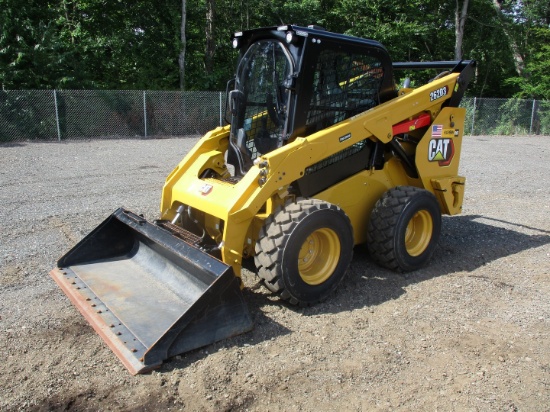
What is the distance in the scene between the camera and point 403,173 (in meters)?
5.54

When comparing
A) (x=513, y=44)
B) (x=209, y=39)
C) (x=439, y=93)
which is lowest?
(x=439, y=93)

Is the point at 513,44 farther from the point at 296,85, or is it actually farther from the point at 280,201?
the point at 280,201

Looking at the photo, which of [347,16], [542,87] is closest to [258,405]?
[347,16]

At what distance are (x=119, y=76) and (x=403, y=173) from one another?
17672mm

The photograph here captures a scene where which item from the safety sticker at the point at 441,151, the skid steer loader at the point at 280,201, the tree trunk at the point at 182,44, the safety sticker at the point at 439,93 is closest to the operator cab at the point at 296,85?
the skid steer loader at the point at 280,201

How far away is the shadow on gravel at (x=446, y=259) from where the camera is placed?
4.50m

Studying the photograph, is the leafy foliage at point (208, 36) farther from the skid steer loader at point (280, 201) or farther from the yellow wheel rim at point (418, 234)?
the yellow wheel rim at point (418, 234)

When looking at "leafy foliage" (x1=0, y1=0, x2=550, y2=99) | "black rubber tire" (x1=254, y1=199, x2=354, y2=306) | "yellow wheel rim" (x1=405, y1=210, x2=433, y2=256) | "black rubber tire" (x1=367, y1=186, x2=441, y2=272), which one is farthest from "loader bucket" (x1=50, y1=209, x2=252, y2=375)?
"leafy foliage" (x1=0, y1=0, x2=550, y2=99)

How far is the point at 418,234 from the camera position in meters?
5.34

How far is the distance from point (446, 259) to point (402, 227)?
1.11m

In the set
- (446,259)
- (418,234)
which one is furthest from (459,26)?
(418,234)

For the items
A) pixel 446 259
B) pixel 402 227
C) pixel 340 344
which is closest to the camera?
pixel 340 344

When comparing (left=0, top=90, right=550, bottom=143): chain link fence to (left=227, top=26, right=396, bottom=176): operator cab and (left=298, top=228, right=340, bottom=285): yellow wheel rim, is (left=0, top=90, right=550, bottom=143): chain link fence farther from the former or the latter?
(left=298, top=228, right=340, bottom=285): yellow wheel rim

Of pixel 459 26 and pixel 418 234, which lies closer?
pixel 418 234
